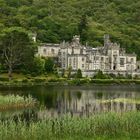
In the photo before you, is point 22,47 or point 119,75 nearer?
point 22,47

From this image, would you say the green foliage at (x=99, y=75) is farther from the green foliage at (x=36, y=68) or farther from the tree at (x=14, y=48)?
the tree at (x=14, y=48)

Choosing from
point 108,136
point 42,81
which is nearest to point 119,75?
point 42,81

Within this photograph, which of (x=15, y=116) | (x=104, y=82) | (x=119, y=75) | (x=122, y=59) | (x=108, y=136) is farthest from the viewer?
(x=122, y=59)

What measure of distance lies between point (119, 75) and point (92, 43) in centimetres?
4088

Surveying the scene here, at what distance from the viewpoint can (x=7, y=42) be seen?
353ft

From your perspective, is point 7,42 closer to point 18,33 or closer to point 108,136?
point 18,33

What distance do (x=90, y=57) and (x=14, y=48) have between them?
40.3 m

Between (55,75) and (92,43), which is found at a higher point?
(92,43)

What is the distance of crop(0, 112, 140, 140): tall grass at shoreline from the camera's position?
27953 mm

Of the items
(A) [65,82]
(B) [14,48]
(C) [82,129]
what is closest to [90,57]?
(A) [65,82]

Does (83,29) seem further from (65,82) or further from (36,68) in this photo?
(65,82)

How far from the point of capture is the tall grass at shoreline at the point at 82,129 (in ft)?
91.7

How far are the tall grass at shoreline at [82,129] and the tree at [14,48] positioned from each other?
250 feet

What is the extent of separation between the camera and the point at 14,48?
105812 millimetres
